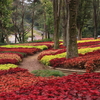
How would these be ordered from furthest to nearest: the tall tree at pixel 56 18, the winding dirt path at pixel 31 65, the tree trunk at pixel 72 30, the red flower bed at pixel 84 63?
the tall tree at pixel 56 18 < the winding dirt path at pixel 31 65 < the tree trunk at pixel 72 30 < the red flower bed at pixel 84 63

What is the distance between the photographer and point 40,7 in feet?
124

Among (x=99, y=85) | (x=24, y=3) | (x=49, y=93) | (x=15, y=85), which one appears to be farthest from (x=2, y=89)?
(x=24, y=3)

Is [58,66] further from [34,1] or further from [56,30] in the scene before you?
[34,1]

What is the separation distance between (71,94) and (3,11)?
22.7 m

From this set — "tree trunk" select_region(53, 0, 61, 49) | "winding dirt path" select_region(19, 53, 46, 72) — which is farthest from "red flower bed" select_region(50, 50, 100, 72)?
"tree trunk" select_region(53, 0, 61, 49)

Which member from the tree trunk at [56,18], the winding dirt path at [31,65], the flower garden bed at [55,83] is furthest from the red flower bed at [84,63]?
the tree trunk at [56,18]

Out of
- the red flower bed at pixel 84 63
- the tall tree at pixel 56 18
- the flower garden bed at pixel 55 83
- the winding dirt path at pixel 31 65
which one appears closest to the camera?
the flower garden bed at pixel 55 83

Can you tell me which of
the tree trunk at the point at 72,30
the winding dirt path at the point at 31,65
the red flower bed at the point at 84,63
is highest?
the tree trunk at the point at 72,30

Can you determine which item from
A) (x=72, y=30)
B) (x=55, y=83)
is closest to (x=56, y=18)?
(x=72, y=30)

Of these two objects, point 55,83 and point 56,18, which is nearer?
point 55,83

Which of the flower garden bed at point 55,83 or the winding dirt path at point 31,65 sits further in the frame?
the winding dirt path at point 31,65

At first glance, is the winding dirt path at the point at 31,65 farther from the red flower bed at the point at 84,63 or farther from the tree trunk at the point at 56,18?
the tree trunk at the point at 56,18

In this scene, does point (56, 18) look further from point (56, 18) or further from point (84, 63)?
point (84, 63)

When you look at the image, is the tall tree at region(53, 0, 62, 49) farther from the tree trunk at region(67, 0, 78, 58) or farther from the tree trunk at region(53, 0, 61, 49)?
the tree trunk at region(67, 0, 78, 58)
